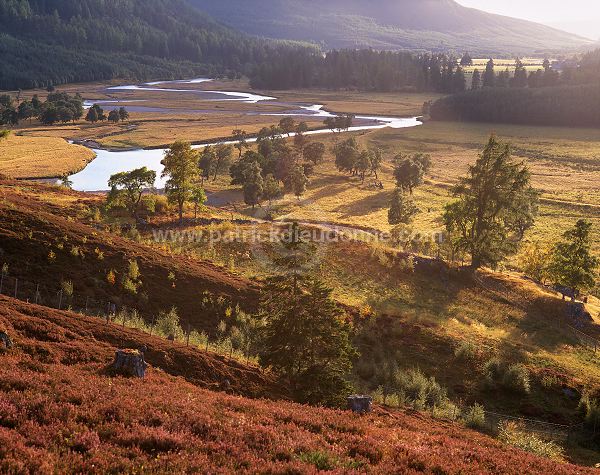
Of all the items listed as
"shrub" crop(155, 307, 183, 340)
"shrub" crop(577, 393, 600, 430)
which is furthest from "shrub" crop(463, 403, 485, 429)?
"shrub" crop(155, 307, 183, 340)

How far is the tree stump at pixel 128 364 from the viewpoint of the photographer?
19.0 metres

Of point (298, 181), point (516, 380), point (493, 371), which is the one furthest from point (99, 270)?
point (298, 181)

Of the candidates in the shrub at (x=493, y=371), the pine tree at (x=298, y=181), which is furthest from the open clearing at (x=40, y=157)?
the shrub at (x=493, y=371)

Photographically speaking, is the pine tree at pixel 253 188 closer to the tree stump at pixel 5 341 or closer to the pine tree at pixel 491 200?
the pine tree at pixel 491 200

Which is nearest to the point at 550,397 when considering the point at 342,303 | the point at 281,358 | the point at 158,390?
the point at 342,303

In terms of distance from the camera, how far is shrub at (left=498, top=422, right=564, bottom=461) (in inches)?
867

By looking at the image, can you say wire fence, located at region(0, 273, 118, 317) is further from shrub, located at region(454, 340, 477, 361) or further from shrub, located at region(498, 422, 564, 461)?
shrub, located at region(454, 340, 477, 361)

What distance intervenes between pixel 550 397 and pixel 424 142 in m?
158

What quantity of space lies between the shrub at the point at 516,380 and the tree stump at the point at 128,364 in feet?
77.6

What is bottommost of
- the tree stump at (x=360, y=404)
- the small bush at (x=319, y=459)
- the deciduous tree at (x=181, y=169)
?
the tree stump at (x=360, y=404)

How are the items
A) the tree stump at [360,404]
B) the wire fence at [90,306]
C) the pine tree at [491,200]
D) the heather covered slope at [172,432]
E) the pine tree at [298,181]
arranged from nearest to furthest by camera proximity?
the heather covered slope at [172,432] → the tree stump at [360,404] → the wire fence at [90,306] → the pine tree at [491,200] → the pine tree at [298,181]

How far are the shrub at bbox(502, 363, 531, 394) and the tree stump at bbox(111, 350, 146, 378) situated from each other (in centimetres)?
2365

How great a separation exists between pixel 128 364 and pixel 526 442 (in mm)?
17682

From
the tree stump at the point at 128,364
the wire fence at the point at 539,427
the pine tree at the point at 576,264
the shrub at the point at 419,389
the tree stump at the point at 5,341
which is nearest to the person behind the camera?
the tree stump at the point at 5,341
